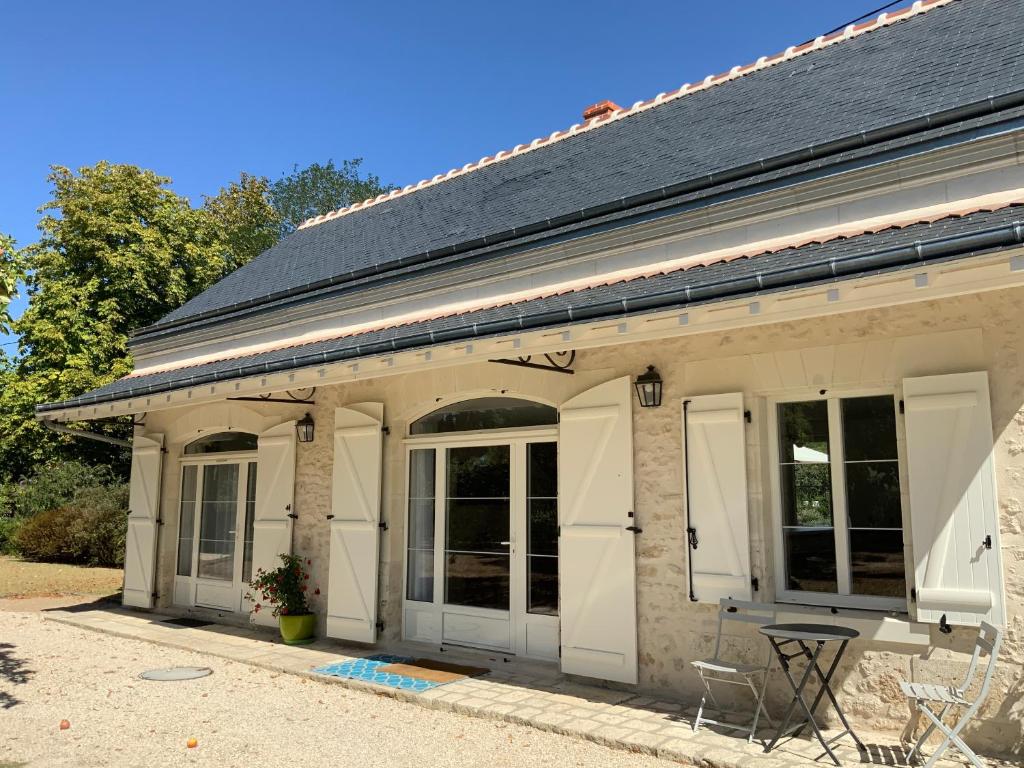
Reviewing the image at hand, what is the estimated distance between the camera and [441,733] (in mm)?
4902

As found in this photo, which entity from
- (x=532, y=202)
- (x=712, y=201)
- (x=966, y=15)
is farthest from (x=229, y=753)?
(x=966, y=15)

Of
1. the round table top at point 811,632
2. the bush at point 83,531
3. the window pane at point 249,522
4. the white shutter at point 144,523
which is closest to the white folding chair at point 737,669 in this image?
the round table top at point 811,632

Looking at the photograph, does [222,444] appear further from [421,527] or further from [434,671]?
[434,671]

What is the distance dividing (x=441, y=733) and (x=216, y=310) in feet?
24.5

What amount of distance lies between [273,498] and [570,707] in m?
4.53

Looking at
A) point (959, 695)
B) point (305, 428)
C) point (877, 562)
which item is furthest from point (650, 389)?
point (305, 428)

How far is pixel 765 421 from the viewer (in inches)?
209

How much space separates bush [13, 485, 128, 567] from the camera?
1530 centimetres

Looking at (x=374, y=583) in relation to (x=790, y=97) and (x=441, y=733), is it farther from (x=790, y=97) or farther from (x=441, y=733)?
(x=790, y=97)

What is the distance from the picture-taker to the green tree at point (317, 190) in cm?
3422

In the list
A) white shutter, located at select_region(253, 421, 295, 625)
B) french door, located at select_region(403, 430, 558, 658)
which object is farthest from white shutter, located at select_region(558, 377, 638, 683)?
white shutter, located at select_region(253, 421, 295, 625)

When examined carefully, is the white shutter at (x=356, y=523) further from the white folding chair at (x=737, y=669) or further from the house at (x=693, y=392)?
the white folding chair at (x=737, y=669)

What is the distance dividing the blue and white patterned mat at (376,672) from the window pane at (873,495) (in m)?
3.27

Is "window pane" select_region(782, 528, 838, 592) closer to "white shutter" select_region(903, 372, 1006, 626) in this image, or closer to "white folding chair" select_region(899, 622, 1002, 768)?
"white shutter" select_region(903, 372, 1006, 626)
